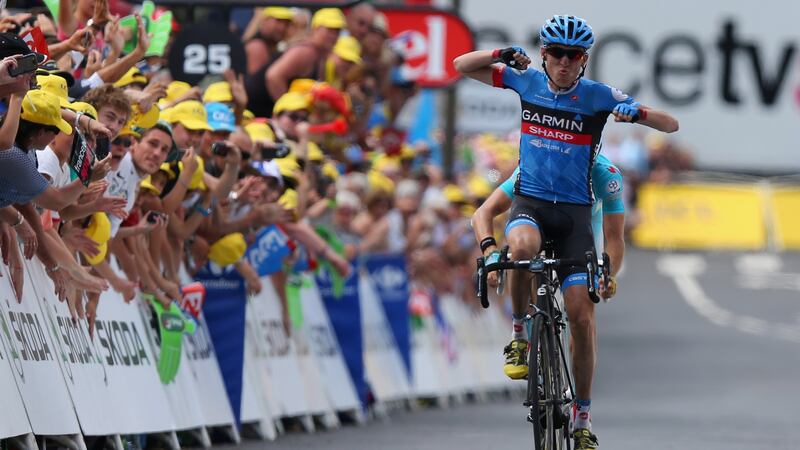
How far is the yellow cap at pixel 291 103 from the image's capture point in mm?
17078

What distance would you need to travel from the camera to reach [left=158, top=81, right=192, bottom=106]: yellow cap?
14.9 m

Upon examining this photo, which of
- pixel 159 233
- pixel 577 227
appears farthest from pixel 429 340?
pixel 577 227

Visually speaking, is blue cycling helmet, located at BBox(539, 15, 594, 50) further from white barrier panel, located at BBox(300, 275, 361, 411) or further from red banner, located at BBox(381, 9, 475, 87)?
red banner, located at BBox(381, 9, 475, 87)

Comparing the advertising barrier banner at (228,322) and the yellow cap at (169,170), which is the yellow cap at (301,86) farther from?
the yellow cap at (169,170)

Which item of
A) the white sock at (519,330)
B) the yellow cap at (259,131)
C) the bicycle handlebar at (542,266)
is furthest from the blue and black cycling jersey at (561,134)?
the yellow cap at (259,131)

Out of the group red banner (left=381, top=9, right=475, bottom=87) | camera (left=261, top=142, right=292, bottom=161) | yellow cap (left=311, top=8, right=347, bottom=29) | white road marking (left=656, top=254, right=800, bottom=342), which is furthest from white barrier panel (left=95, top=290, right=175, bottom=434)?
white road marking (left=656, top=254, right=800, bottom=342)

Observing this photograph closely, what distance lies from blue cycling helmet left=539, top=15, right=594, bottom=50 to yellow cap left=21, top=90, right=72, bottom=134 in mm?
2799

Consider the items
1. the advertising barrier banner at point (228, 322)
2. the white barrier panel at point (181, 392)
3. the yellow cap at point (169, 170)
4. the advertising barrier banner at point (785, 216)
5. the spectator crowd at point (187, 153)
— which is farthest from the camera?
the advertising barrier banner at point (785, 216)

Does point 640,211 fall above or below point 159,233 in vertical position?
below

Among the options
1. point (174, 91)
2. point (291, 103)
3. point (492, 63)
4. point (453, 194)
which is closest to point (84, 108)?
point (492, 63)

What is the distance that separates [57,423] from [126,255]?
2318 millimetres

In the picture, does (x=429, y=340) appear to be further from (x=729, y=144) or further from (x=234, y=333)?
(x=729, y=144)

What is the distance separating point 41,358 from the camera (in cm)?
1132

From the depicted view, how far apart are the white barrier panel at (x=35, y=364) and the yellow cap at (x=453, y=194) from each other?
45.4 feet
